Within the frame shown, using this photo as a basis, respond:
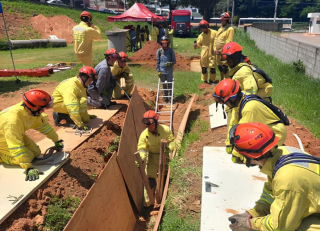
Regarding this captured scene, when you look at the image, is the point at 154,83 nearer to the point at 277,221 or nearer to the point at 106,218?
the point at 106,218

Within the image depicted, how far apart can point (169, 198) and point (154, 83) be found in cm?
A: 766

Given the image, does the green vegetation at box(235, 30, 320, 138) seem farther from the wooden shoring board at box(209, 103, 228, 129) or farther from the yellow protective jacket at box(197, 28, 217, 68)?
the yellow protective jacket at box(197, 28, 217, 68)

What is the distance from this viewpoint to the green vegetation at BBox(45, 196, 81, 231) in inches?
156

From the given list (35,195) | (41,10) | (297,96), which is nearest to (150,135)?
(35,195)

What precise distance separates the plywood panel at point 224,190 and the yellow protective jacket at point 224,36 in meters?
5.26

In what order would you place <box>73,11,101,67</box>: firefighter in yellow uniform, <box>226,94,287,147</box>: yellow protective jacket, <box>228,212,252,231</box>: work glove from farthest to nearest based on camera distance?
<box>73,11,101,67</box>: firefighter in yellow uniform
<box>226,94,287,147</box>: yellow protective jacket
<box>228,212,252,231</box>: work glove

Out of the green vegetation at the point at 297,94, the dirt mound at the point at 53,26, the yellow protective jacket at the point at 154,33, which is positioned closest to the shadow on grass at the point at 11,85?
the green vegetation at the point at 297,94

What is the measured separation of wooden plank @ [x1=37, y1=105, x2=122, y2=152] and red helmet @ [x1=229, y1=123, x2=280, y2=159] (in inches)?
149

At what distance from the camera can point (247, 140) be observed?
7.88ft

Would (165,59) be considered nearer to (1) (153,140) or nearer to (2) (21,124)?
(1) (153,140)

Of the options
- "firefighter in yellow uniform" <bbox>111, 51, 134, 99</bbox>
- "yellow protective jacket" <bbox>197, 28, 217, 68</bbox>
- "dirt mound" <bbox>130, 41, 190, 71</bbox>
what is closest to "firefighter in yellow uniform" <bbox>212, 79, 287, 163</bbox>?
"firefighter in yellow uniform" <bbox>111, 51, 134, 99</bbox>

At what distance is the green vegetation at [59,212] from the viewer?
13.0 feet

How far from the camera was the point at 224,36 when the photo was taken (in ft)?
29.8

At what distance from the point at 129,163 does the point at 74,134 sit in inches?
55.0
